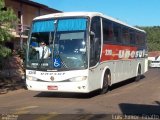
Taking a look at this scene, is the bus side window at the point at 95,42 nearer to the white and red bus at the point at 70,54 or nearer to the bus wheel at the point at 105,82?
the white and red bus at the point at 70,54

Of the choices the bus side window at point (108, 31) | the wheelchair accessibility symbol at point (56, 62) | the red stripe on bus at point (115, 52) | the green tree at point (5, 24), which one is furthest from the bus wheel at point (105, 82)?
the green tree at point (5, 24)

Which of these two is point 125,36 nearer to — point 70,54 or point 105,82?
point 105,82

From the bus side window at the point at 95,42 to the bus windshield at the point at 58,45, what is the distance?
1.43ft

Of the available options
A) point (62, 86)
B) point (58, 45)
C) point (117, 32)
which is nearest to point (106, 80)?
point (62, 86)

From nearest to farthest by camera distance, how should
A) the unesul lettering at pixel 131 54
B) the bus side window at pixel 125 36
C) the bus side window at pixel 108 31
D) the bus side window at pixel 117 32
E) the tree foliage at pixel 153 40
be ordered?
the bus side window at pixel 108 31 < the bus side window at pixel 117 32 < the unesul lettering at pixel 131 54 < the bus side window at pixel 125 36 < the tree foliage at pixel 153 40

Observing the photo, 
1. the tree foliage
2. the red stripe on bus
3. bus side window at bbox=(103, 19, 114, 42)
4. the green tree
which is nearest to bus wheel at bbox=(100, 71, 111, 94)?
the red stripe on bus

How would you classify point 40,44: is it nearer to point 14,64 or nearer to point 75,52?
point 75,52

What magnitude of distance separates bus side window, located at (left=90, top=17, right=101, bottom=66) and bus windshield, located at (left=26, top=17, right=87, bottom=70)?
0.44 m

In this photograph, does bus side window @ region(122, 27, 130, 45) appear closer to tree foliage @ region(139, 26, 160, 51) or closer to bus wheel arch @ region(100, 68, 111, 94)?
bus wheel arch @ region(100, 68, 111, 94)

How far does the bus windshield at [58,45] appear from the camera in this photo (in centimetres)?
1587

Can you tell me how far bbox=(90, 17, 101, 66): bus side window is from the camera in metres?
16.3

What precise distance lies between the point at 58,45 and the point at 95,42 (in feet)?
4.81

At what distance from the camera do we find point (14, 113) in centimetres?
1230

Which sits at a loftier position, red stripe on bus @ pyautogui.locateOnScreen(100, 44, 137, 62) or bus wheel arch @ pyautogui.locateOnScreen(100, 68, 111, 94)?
red stripe on bus @ pyautogui.locateOnScreen(100, 44, 137, 62)
